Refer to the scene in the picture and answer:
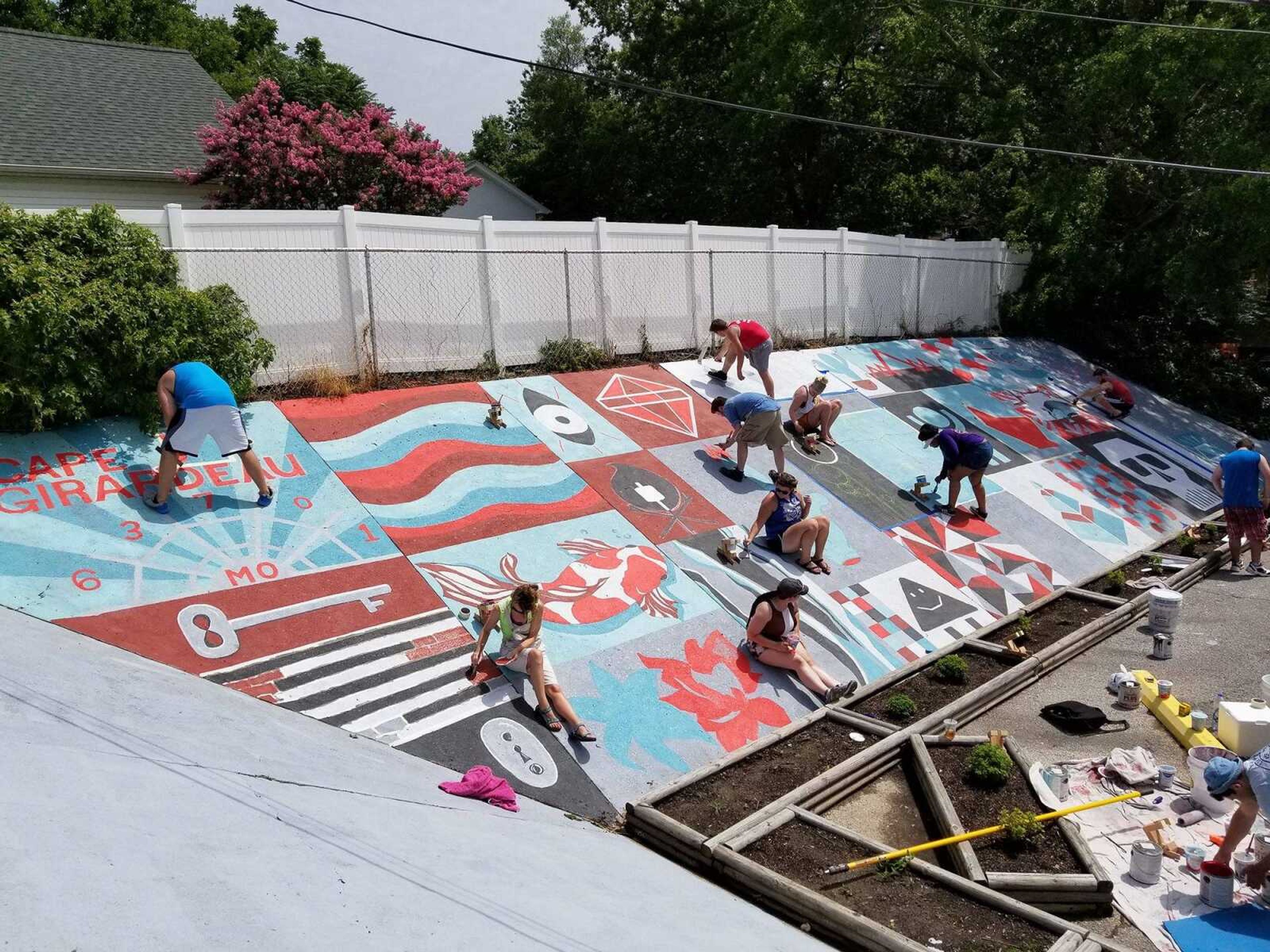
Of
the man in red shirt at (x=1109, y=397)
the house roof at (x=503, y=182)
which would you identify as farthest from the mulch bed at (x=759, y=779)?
the house roof at (x=503, y=182)

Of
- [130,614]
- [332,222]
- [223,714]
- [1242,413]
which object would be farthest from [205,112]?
[1242,413]

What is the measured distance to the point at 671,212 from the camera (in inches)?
1192

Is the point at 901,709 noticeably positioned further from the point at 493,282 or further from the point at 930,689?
the point at 493,282

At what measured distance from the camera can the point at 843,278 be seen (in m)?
18.3

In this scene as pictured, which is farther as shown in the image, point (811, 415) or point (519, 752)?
point (811, 415)

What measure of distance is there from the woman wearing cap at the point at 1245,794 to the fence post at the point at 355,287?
9.21 m

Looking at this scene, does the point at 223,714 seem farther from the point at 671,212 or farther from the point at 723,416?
the point at 671,212

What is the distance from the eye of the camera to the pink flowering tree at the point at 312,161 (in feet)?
49.1

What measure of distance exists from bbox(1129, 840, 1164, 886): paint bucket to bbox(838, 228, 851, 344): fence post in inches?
525

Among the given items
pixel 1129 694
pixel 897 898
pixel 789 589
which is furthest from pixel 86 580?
pixel 1129 694

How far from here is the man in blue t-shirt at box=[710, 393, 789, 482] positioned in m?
11.1

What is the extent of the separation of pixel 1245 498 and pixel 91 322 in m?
12.8

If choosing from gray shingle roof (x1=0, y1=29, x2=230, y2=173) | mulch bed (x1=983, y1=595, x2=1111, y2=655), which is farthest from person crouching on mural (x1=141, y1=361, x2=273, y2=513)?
gray shingle roof (x1=0, y1=29, x2=230, y2=173)

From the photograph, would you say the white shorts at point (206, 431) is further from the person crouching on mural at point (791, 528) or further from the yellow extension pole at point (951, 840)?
the yellow extension pole at point (951, 840)
